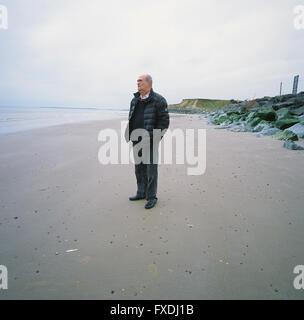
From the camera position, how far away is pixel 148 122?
2.77 meters

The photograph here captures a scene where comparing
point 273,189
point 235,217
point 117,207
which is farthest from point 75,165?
point 273,189

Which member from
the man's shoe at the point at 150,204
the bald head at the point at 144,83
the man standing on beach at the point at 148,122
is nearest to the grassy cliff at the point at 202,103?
the man standing on beach at the point at 148,122

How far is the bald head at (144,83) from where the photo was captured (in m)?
2.66

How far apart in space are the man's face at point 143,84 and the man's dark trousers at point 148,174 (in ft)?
2.39

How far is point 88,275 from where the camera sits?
1743mm

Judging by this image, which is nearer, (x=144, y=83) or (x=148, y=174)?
(x=144, y=83)

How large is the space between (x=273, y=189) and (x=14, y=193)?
4614 mm

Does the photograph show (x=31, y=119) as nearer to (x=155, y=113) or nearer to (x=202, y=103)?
(x=155, y=113)

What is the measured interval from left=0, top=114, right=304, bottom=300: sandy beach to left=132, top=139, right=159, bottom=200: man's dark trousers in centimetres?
22

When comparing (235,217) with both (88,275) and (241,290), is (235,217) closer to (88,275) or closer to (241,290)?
(241,290)

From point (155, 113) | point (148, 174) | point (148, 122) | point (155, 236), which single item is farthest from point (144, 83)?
point (155, 236)

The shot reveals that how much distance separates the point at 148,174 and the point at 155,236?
98 centimetres

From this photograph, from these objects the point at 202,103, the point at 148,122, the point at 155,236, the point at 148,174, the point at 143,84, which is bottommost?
the point at 155,236
